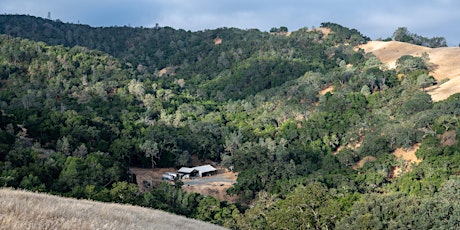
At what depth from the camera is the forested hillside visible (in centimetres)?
3078

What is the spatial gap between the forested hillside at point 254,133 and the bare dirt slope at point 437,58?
3.72 metres

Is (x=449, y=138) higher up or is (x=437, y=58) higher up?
(x=437, y=58)

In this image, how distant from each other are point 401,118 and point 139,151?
4226 centimetres

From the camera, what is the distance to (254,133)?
2889 inches

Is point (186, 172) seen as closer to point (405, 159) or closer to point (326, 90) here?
point (405, 159)

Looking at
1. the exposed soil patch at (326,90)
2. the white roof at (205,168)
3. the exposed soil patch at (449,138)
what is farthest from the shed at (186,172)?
the exposed soil patch at (326,90)

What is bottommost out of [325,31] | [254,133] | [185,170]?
[185,170]

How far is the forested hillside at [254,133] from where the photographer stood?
30781mm

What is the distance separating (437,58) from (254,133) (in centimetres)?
5528

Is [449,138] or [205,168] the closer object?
[449,138]

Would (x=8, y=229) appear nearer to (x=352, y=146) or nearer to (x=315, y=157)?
(x=315, y=157)

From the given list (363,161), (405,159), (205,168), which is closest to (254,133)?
(205,168)

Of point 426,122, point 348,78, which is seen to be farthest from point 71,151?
point 348,78

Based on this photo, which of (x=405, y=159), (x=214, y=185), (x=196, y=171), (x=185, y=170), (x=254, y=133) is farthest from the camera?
(x=254, y=133)
